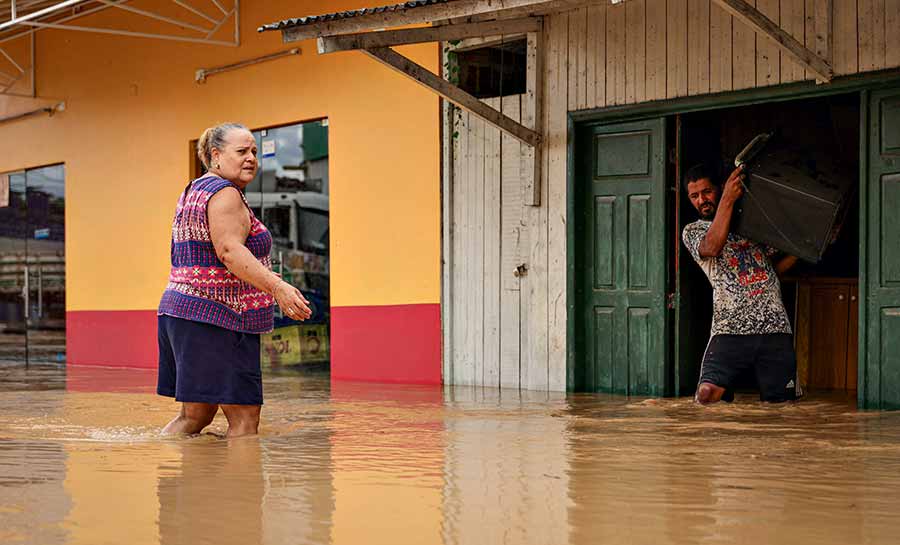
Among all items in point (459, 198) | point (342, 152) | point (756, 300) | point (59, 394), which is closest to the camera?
point (756, 300)

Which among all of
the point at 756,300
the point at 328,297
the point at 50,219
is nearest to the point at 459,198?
the point at 328,297

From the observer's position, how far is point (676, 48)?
9188mm

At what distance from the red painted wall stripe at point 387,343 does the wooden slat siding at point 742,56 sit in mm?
3563

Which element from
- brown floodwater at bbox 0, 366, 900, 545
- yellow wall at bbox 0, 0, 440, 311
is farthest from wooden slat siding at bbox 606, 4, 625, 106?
brown floodwater at bbox 0, 366, 900, 545

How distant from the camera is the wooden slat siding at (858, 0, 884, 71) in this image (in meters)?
7.93

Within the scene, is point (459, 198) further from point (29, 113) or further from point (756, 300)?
point (29, 113)

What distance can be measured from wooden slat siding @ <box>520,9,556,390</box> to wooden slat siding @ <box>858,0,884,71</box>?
2.62 meters

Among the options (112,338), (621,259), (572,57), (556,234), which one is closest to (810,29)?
(572,57)

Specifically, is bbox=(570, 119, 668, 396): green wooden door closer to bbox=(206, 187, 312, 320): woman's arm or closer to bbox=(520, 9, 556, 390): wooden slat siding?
bbox=(520, 9, 556, 390): wooden slat siding

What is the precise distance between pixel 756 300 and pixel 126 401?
4483 mm

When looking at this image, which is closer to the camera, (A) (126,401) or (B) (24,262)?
(A) (126,401)

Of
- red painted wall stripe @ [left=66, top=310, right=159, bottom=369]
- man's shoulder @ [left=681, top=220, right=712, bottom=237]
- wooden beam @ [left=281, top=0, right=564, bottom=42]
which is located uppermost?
wooden beam @ [left=281, top=0, right=564, bottom=42]

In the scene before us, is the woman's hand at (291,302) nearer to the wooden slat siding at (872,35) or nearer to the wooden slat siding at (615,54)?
the wooden slat siding at (872,35)

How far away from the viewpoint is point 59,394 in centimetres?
995
